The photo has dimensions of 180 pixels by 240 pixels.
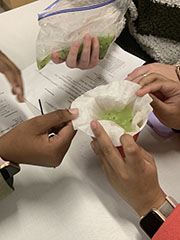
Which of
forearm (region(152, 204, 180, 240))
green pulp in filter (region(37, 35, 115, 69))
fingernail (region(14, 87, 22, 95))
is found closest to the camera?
forearm (region(152, 204, 180, 240))

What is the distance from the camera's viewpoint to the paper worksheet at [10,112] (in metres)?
0.58

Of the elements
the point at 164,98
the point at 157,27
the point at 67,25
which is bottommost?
the point at 164,98

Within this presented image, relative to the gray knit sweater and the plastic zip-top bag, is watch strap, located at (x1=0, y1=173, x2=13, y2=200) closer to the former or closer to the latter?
the plastic zip-top bag

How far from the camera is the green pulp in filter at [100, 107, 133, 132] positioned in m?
0.47

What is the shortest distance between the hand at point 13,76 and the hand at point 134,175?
165 mm

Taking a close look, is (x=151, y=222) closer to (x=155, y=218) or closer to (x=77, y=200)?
(x=155, y=218)

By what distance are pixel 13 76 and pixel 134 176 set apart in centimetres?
31

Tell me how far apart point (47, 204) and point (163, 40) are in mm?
554

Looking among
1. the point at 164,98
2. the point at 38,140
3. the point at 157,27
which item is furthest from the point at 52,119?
the point at 157,27

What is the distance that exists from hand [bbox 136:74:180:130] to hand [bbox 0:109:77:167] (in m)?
0.17

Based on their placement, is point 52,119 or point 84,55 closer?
point 52,119

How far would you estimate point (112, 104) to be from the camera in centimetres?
48

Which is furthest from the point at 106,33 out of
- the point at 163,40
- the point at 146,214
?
the point at 146,214

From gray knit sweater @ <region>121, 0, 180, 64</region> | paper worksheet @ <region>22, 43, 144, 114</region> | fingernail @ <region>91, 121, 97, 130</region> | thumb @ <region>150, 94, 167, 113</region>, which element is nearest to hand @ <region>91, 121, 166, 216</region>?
fingernail @ <region>91, 121, 97, 130</region>
